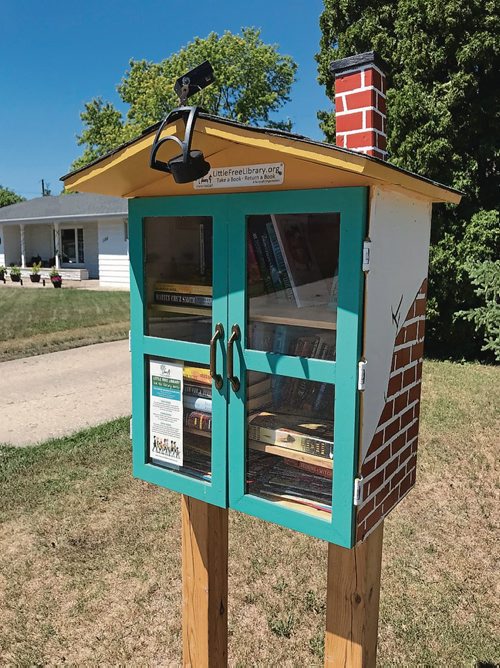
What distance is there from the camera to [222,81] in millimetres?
26266

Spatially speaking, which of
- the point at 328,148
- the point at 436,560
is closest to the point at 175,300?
the point at 328,148

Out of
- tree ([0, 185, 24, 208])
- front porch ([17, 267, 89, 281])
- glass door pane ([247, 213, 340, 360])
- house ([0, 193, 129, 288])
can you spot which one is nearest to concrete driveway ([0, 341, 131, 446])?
glass door pane ([247, 213, 340, 360])

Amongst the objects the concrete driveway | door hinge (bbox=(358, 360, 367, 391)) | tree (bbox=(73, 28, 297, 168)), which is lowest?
the concrete driveway

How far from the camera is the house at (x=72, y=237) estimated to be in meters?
20.6

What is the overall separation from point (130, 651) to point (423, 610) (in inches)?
58.5

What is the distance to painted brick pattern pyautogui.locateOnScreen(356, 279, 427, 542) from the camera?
5.46 feet

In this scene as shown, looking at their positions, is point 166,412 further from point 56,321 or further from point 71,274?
point 71,274

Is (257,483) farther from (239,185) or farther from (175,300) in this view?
(239,185)

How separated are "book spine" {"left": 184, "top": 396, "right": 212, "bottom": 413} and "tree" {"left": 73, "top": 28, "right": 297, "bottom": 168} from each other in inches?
932

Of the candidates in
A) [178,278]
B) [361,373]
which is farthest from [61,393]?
[361,373]

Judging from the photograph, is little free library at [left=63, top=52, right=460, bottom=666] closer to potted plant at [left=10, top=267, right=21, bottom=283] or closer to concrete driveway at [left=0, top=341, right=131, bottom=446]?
concrete driveway at [left=0, top=341, right=131, bottom=446]

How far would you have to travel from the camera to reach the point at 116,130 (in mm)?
29641

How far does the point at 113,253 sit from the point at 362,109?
64.5 feet

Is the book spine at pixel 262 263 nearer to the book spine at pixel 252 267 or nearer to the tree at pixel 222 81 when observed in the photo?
the book spine at pixel 252 267
